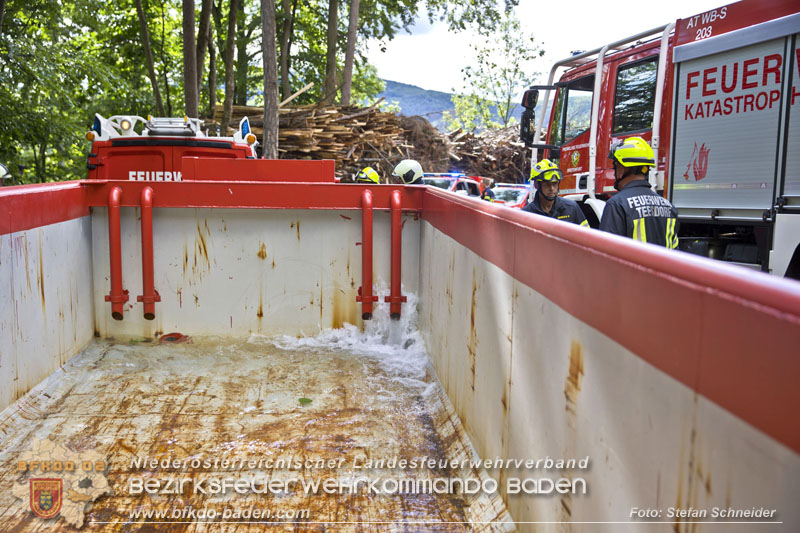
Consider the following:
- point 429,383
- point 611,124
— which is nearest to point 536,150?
point 611,124

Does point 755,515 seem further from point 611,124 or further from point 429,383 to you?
point 611,124

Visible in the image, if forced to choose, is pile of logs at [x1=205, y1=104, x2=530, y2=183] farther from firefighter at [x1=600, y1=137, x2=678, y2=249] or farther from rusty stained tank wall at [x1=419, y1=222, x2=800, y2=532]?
rusty stained tank wall at [x1=419, y1=222, x2=800, y2=532]

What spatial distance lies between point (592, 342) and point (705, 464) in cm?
66

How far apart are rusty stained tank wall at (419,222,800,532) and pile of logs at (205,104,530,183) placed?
53.3ft

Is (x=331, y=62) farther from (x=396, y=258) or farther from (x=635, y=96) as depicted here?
(x=396, y=258)

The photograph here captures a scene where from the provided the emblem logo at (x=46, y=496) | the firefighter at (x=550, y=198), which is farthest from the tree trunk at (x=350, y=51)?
the emblem logo at (x=46, y=496)

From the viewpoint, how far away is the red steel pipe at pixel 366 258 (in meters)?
6.09

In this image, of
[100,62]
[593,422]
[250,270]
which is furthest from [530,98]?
[100,62]

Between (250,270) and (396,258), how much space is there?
129cm

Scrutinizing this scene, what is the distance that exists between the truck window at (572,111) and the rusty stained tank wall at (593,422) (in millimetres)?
6253

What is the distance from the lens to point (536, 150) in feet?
35.1

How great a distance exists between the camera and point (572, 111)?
395 inches

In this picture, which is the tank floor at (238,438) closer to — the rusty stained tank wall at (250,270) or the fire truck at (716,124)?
the rusty stained tank wall at (250,270)

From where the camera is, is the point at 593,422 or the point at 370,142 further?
the point at 370,142
